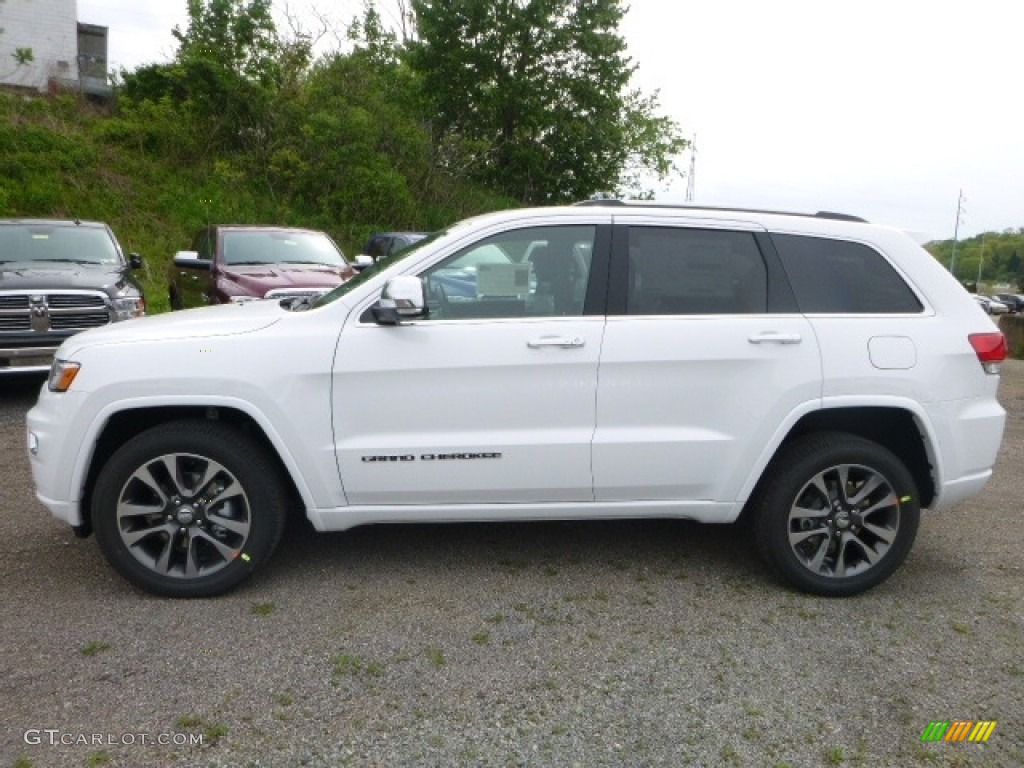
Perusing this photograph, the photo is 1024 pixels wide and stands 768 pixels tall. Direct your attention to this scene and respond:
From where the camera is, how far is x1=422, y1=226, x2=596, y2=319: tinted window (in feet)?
12.6

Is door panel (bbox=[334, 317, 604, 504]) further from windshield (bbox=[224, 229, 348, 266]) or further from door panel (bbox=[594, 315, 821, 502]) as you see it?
windshield (bbox=[224, 229, 348, 266])

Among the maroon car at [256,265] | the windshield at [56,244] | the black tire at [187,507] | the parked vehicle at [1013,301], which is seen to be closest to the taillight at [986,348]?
the black tire at [187,507]

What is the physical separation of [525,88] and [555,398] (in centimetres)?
2812

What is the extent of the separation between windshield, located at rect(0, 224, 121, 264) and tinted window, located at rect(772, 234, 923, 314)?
25.5ft

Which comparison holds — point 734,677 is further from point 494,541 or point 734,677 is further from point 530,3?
point 530,3

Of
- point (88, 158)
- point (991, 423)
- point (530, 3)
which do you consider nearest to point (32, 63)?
point (88, 158)

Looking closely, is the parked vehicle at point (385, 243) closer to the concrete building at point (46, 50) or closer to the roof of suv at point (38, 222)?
the roof of suv at point (38, 222)

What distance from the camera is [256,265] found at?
10.1 meters

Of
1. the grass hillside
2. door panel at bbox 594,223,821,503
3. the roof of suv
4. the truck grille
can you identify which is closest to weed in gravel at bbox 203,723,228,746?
door panel at bbox 594,223,821,503

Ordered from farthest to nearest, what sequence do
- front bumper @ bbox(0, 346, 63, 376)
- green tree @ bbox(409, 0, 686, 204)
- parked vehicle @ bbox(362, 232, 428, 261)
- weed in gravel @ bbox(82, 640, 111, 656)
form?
green tree @ bbox(409, 0, 686, 204)
parked vehicle @ bbox(362, 232, 428, 261)
front bumper @ bbox(0, 346, 63, 376)
weed in gravel @ bbox(82, 640, 111, 656)

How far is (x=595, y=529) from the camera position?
4.83m

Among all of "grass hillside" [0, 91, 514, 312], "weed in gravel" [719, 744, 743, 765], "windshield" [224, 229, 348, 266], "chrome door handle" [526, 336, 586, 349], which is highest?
"grass hillside" [0, 91, 514, 312]

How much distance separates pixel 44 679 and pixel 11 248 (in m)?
7.06

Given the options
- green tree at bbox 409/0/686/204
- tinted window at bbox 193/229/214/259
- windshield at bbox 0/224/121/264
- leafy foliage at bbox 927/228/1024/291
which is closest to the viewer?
windshield at bbox 0/224/121/264
